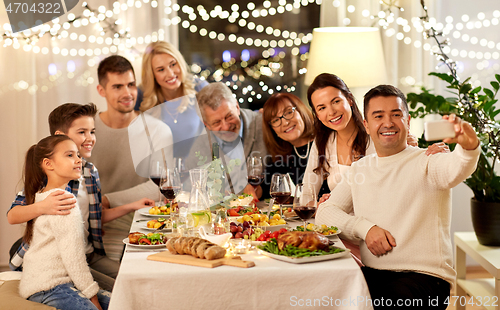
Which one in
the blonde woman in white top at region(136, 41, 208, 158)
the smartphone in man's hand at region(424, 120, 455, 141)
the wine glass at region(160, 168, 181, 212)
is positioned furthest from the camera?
the blonde woman in white top at region(136, 41, 208, 158)

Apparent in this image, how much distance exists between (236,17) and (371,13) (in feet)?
3.44

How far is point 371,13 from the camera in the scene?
11.5 feet

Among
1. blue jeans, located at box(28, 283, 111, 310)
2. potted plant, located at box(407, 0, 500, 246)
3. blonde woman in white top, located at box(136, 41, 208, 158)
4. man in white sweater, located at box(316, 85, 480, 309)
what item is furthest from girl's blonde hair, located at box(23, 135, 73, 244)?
potted plant, located at box(407, 0, 500, 246)

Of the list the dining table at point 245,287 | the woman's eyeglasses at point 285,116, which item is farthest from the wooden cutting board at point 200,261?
the woman's eyeglasses at point 285,116

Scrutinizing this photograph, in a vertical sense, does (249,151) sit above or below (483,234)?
above

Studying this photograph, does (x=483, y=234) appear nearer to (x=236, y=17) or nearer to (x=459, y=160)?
(x=459, y=160)

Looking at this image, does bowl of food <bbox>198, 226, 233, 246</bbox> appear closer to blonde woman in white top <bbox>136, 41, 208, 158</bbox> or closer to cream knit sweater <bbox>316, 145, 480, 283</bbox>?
cream knit sweater <bbox>316, 145, 480, 283</bbox>

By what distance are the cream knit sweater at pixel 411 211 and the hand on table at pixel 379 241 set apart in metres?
0.02

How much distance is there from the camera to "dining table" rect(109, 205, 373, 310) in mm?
1202

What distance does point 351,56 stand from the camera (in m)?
3.16

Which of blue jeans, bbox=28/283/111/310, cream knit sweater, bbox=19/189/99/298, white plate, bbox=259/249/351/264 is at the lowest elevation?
blue jeans, bbox=28/283/111/310

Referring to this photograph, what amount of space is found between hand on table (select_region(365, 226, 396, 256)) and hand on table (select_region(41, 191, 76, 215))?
1120 millimetres

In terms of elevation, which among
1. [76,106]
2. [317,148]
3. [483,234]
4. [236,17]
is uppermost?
Result: [236,17]

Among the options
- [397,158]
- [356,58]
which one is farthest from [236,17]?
Answer: [397,158]
